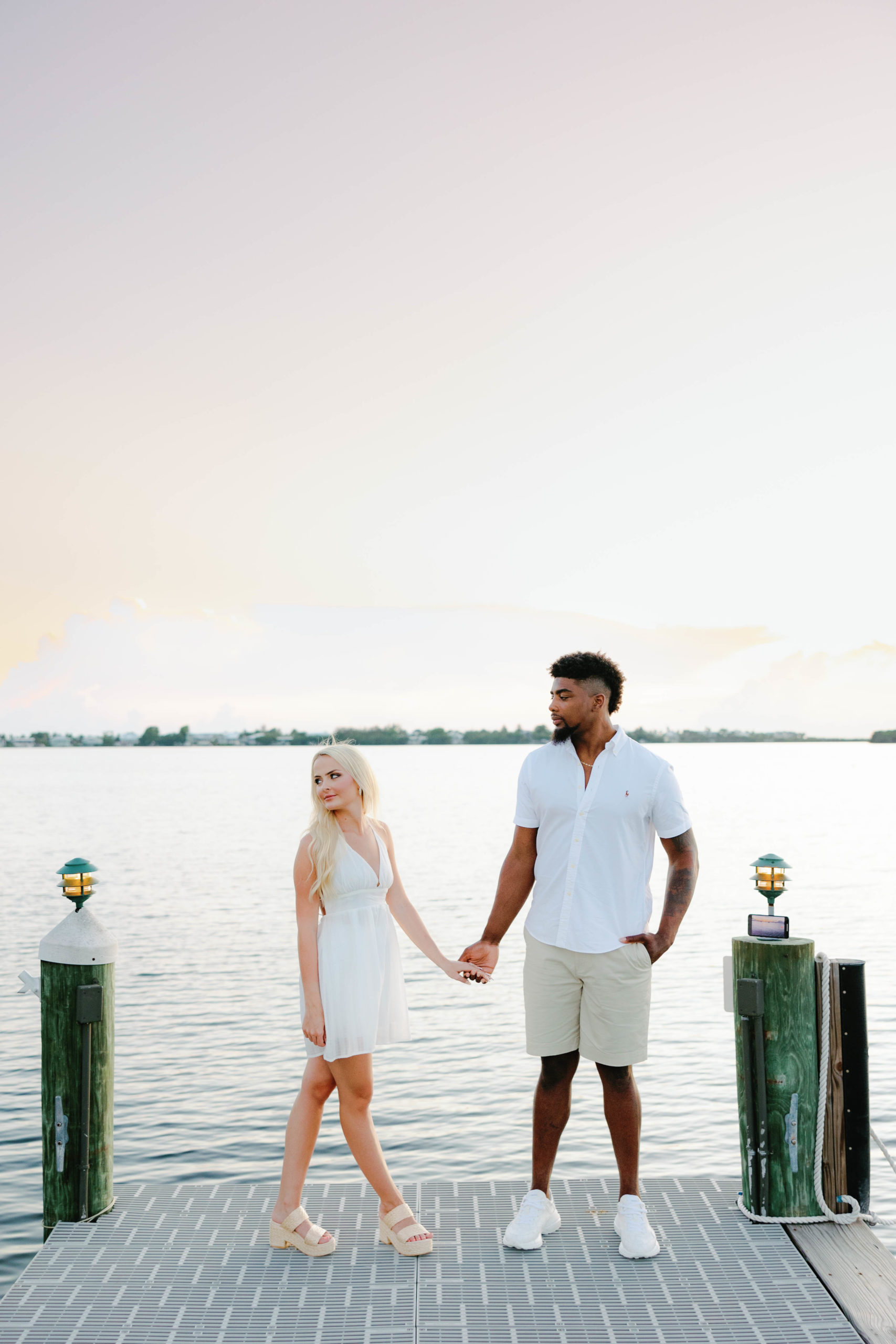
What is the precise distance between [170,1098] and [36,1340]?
18.9 ft

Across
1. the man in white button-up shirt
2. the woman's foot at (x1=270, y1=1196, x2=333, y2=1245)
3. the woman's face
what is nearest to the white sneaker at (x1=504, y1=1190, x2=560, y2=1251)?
the man in white button-up shirt

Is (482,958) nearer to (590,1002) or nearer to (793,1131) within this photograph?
(590,1002)

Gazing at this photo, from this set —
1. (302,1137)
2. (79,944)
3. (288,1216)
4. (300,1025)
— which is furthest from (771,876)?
(300,1025)

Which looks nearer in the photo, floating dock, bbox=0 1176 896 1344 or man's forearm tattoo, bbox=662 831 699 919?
floating dock, bbox=0 1176 896 1344

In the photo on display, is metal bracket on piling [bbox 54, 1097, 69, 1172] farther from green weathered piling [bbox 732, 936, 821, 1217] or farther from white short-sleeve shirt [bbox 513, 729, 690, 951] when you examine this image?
green weathered piling [bbox 732, 936, 821, 1217]

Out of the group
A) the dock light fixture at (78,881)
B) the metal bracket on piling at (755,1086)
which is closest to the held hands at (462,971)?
the metal bracket on piling at (755,1086)

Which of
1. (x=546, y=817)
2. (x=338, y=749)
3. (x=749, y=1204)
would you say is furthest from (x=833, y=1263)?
(x=338, y=749)

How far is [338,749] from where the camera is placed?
4.29 meters

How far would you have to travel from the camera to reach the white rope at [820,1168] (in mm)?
4379

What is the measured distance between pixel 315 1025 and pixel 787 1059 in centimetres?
186

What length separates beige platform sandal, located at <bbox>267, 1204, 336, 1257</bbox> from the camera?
4129mm

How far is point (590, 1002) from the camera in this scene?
428 centimetres

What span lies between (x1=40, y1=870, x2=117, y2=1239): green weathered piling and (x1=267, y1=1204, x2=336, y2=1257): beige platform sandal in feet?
2.56

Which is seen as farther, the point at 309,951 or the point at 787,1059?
the point at 787,1059
